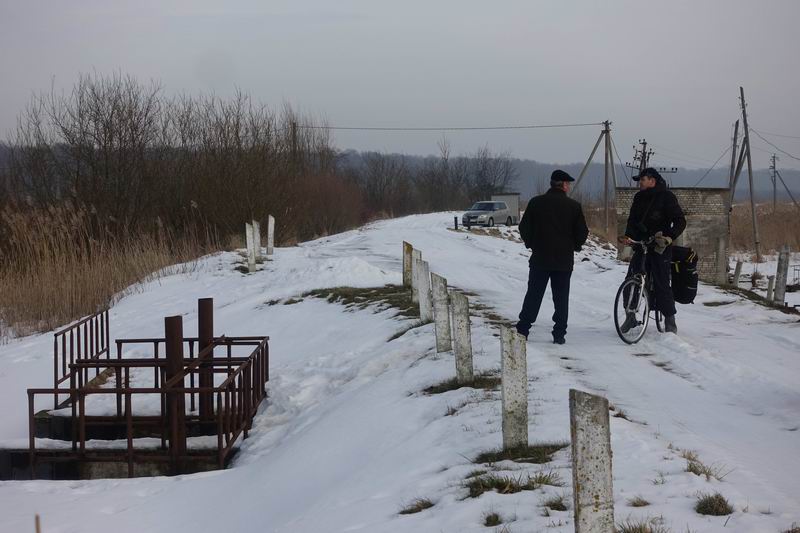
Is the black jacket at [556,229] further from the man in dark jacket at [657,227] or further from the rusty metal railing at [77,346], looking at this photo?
the rusty metal railing at [77,346]

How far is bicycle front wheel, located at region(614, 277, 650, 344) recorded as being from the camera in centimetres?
938

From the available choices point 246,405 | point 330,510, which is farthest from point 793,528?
point 246,405

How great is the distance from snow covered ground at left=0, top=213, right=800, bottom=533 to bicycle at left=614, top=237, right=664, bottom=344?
21cm

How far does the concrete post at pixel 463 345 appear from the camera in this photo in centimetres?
732

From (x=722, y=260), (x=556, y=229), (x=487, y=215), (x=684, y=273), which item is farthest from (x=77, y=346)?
(x=487, y=215)

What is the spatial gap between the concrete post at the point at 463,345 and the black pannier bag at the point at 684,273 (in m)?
3.24

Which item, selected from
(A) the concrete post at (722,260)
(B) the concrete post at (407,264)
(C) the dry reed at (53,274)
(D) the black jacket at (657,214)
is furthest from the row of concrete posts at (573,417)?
(A) the concrete post at (722,260)

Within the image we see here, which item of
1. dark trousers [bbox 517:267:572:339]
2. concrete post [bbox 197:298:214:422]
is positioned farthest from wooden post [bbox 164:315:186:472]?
dark trousers [bbox 517:267:572:339]

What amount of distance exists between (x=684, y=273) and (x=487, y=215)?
37.2 metres

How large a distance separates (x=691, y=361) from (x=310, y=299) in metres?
8.95

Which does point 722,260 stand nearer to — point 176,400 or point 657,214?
point 657,214

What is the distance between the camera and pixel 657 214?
9352mm

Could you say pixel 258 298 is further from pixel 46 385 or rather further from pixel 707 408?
pixel 707 408

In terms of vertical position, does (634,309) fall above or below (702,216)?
below
